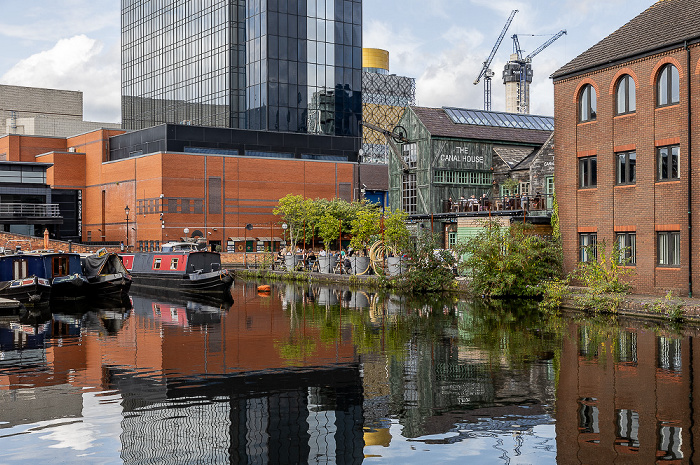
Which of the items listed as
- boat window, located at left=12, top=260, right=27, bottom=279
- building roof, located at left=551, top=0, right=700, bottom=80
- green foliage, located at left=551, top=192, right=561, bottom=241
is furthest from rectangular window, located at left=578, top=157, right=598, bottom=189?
boat window, located at left=12, top=260, right=27, bottom=279

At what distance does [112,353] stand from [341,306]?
46.9 feet

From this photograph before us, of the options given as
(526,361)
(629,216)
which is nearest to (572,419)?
(526,361)

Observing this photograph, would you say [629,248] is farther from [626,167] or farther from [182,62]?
[182,62]

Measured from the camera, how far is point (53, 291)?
131ft

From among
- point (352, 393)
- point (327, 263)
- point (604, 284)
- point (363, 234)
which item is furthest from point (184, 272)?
point (352, 393)

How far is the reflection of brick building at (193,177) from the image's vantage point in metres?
71.9

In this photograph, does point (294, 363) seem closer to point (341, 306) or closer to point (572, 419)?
point (572, 419)

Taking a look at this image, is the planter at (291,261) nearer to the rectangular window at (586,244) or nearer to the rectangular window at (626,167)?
the rectangular window at (586,244)

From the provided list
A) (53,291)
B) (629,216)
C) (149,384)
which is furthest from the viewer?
(53,291)

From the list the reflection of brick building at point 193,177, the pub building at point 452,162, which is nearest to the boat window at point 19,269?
the pub building at point 452,162

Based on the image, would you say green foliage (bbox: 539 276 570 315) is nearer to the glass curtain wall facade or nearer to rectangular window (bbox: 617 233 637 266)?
rectangular window (bbox: 617 233 637 266)

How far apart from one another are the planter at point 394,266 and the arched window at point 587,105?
41.4 ft

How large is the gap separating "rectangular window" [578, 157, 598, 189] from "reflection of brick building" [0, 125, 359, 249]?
45.6 m

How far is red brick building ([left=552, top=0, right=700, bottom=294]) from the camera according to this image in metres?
28.3
